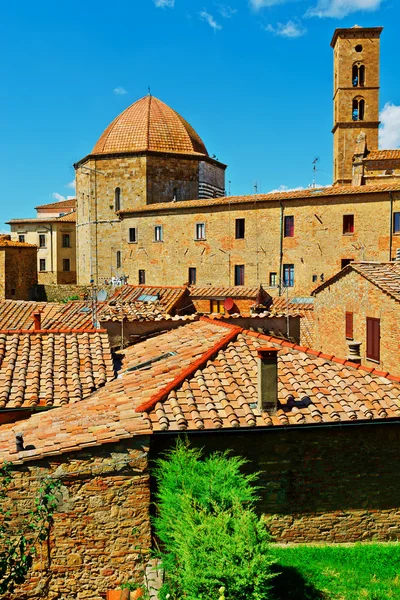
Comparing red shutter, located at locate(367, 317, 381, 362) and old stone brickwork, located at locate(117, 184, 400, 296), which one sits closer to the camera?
red shutter, located at locate(367, 317, 381, 362)

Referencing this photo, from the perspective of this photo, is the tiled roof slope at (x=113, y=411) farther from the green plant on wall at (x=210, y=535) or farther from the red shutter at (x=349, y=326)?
the red shutter at (x=349, y=326)

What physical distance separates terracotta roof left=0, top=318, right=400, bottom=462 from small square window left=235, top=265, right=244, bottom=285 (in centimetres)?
2444

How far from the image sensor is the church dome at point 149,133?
45562 millimetres

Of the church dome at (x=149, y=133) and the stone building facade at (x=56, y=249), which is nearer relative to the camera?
the church dome at (x=149, y=133)

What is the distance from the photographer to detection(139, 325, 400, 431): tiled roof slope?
29.8ft

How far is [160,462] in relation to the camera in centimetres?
824

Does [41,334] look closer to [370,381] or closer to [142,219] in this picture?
[370,381]

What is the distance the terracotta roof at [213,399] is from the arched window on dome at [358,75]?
144ft

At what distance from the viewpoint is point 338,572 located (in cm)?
838

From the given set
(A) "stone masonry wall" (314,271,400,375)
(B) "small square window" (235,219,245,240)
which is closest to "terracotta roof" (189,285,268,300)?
(B) "small square window" (235,219,245,240)

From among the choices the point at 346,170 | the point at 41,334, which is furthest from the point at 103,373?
the point at 346,170

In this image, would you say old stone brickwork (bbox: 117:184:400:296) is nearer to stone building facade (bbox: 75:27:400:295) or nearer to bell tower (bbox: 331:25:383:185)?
stone building facade (bbox: 75:27:400:295)

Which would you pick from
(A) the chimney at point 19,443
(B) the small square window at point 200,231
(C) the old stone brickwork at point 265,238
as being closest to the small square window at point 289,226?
(C) the old stone brickwork at point 265,238

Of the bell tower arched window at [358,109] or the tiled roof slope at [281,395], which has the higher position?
the bell tower arched window at [358,109]
